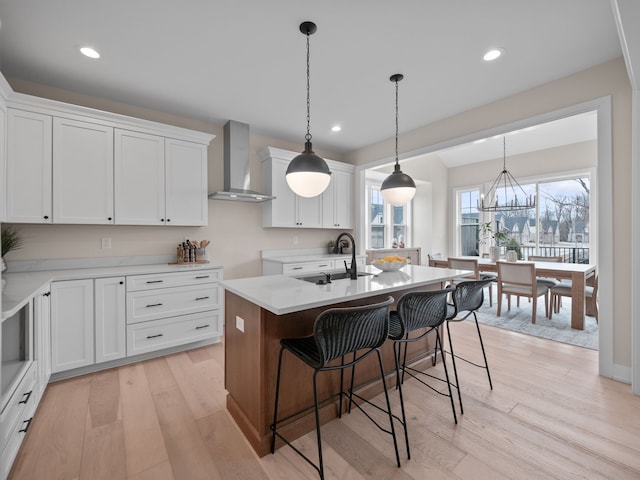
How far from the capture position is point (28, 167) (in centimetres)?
254

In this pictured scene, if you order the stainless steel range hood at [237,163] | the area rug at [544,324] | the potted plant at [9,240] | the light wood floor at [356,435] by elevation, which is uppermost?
the stainless steel range hood at [237,163]

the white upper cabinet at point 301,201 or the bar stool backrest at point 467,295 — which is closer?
the bar stool backrest at point 467,295

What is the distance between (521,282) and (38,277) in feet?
17.9

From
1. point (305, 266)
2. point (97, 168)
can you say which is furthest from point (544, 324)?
point (97, 168)

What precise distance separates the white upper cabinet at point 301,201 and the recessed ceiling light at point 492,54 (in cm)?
252

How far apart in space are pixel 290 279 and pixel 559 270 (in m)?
3.80

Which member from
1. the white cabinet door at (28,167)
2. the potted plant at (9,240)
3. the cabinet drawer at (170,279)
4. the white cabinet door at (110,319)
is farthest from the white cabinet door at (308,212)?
the potted plant at (9,240)

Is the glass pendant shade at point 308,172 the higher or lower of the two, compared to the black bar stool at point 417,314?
higher

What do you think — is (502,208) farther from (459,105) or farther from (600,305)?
(600,305)

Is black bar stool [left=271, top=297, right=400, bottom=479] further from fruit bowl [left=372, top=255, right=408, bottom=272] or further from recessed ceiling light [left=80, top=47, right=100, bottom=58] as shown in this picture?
recessed ceiling light [left=80, top=47, right=100, bottom=58]

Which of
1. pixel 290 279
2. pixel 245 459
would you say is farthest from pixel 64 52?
pixel 245 459

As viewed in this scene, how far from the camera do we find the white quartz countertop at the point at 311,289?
5.18 ft

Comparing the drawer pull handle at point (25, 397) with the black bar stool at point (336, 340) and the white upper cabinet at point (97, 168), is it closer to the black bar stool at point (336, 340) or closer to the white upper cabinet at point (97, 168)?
the white upper cabinet at point (97, 168)

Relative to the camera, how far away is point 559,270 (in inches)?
155
